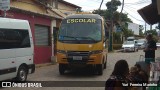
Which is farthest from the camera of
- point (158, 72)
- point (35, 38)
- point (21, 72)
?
point (35, 38)

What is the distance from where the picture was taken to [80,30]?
16.4 metres

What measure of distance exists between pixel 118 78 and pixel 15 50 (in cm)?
772

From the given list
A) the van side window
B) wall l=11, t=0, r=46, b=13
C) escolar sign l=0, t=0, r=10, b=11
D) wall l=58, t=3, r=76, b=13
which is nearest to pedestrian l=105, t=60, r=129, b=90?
the van side window

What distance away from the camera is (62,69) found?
654 inches

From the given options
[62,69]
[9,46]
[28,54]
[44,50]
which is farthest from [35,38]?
[9,46]

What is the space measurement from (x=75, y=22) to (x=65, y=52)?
170 cm

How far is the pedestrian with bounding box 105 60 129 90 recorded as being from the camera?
5.70 m

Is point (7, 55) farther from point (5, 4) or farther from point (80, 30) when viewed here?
point (80, 30)

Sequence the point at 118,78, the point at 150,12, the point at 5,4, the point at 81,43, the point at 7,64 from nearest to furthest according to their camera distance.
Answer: the point at 118,78
the point at 150,12
the point at 7,64
the point at 5,4
the point at 81,43

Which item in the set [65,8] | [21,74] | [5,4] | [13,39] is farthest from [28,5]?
[65,8]

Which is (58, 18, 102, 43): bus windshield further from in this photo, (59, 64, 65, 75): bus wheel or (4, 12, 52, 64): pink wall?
(4, 12, 52, 64): pink wall

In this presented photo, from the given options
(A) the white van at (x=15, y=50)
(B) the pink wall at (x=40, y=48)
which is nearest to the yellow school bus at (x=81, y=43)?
(A) the white van at (x=15, y=50)

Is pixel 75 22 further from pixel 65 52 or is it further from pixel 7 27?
pixel 7 27

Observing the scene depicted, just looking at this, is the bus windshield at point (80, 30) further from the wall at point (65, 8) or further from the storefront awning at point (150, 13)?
the wall at point (65, 8)
